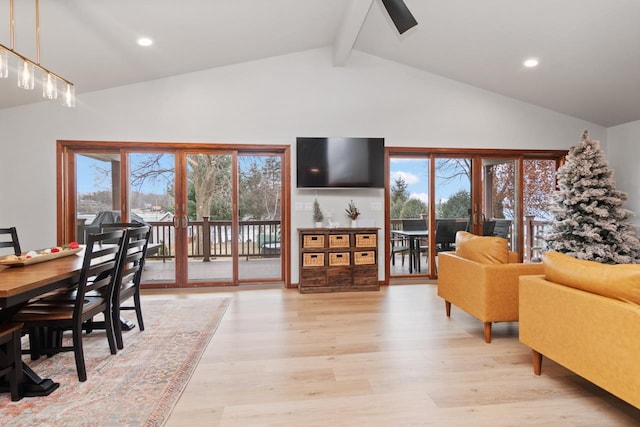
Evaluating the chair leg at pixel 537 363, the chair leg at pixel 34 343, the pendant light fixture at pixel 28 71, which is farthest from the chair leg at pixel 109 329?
the chair leg at pixel 537 363

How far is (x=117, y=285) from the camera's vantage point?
2633 millimetres

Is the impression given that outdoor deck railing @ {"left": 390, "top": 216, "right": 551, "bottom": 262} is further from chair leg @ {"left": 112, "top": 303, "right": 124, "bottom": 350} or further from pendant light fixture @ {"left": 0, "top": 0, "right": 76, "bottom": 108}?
pendant light fixture @ {"left": 0, "top": 0, "right": 76, "bottom": 108}

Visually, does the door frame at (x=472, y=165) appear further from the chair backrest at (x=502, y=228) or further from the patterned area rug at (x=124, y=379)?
the patterned area rug at (x=124, y=379)

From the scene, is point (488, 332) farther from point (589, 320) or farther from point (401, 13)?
point (401, 13)

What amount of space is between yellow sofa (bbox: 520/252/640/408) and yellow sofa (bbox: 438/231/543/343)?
451 mm

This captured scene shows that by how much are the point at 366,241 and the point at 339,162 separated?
1.17m

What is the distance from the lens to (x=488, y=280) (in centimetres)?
274

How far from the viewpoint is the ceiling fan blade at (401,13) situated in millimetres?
2539

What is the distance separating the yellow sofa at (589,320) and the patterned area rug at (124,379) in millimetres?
2284

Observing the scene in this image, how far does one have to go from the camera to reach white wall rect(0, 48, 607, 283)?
4.40 metres

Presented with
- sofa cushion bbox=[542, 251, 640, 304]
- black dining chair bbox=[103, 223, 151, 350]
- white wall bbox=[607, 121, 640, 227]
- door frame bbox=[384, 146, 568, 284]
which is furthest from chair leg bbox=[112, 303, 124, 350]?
white wall bbox=[607, 121, 640, 227]

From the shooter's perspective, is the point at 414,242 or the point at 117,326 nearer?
the point at 117,326

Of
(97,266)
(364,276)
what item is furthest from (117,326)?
(364,276)

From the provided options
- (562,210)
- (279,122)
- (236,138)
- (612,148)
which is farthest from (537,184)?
(236,138)
